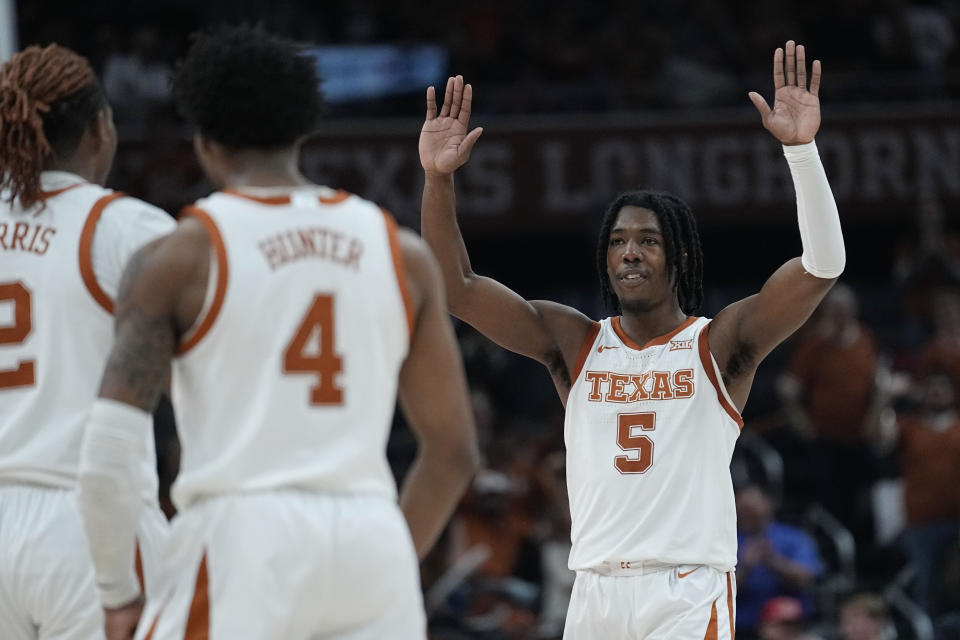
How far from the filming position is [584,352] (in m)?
5.58

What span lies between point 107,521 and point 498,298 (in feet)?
8.24

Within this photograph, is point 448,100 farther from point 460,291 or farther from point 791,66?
point 791,66

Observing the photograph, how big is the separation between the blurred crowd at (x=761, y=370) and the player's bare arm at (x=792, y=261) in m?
4.30

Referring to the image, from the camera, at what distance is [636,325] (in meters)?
5.59

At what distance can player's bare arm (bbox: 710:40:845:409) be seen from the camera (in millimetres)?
5133

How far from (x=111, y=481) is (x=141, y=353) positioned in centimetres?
29

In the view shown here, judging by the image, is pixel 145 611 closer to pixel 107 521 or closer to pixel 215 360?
pixel 107 521

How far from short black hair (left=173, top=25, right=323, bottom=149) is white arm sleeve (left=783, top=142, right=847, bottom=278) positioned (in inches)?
84.1

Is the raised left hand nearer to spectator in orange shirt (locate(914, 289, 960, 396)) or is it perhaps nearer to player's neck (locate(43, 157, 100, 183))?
player's neck (locate(43, 157, 100, 183))

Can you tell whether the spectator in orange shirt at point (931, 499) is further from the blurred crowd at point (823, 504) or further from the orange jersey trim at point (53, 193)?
the orange jersey trim at point (53, 193)

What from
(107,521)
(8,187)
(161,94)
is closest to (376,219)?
(107,521)

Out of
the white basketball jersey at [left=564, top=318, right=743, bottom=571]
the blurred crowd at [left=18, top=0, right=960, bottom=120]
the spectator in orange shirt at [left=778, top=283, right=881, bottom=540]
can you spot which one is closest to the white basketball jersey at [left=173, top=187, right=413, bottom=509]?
the white basketball jersey at [left=564, top=318, right=743, bottom=571]

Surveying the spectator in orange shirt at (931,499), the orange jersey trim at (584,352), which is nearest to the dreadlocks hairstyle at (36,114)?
the orange jersey trim at (584,352)

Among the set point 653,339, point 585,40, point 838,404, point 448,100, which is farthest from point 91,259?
point 585,40
